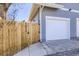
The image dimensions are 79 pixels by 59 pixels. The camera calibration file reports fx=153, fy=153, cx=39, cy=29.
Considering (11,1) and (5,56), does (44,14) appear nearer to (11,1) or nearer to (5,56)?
(11,1)

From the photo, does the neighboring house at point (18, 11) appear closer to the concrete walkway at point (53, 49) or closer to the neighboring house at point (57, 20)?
the neighboring house at point (57, 20)

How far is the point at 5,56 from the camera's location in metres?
2.79

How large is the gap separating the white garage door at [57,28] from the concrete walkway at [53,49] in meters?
0.10

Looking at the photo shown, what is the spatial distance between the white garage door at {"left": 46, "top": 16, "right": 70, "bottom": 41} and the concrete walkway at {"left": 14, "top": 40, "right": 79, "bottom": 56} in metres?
0.10

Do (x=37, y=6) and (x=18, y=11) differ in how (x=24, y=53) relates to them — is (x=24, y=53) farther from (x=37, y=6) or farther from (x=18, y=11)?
(x=37, y=6)

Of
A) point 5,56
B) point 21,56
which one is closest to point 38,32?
point 21,56

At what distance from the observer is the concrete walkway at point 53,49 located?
2.86 meters

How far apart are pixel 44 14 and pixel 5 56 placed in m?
1.05

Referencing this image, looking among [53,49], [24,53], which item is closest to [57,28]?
[53,49]

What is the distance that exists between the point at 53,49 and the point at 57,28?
40cm

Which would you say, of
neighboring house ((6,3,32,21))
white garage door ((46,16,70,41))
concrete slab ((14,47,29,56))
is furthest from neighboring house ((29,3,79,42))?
concrete slab ((14,47,29,56))

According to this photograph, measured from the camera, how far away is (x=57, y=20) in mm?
2877

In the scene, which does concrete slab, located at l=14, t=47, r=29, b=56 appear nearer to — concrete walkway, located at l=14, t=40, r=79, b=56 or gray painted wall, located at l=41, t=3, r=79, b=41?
concrete walkway, located at l=14, t=40, r=79, b=56

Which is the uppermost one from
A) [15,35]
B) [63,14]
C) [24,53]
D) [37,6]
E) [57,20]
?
[37,6]
